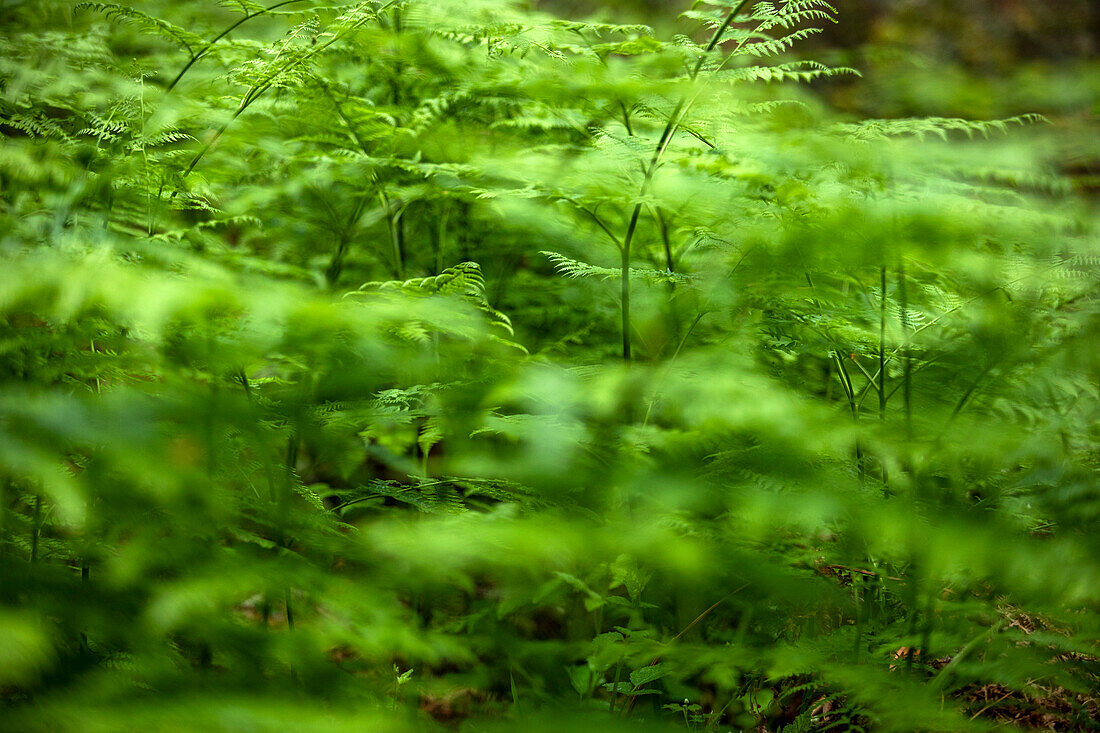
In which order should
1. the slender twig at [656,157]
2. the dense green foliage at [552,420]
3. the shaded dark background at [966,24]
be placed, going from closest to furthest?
the dense green foliage at [552,420]
the slender twig at [656,157]
the shaded dark background at [966,24]

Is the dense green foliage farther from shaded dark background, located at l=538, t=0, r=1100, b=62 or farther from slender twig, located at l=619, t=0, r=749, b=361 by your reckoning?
shaded dark background, located at l=538, t=0, r=1100, b=62

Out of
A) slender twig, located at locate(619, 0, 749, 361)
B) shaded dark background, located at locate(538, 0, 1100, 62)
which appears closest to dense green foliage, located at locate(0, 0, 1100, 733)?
slender twig, located at locate(619, 0, 749, 361)

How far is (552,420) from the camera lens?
110cm

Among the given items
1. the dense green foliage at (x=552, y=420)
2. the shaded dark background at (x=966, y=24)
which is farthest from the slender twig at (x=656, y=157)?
the shaded dark background at (x=966, y=24)

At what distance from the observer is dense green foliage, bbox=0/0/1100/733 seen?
2.21ft

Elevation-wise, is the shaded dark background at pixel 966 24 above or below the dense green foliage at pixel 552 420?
above

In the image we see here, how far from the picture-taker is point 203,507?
2.46 feet

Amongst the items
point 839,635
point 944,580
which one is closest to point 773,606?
point 839,635

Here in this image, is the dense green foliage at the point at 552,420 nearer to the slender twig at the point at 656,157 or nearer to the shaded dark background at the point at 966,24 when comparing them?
the slender twig at the point at 656,157

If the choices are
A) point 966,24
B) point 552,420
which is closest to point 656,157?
point 552,420

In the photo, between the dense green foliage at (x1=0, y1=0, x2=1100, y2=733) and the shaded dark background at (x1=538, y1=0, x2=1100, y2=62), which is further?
the shaded dark background at (x1=538, y1=0, x2=1100, y2=62)

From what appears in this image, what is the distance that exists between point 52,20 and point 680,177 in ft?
7.31

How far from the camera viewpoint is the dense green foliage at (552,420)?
0.67 metres

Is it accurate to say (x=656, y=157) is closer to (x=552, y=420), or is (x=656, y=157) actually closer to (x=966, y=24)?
(x=552, y=420)
